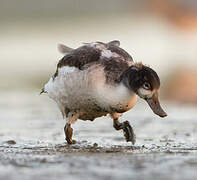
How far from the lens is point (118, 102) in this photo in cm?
724

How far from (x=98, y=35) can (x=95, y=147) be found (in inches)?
736

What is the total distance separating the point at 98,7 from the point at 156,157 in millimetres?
28789

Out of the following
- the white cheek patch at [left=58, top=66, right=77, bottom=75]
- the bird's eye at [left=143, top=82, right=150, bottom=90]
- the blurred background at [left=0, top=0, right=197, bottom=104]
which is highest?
the blurred background at [left=0, top=0, right=197, bottom=104]

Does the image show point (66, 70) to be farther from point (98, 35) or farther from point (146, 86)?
point (98, 35)

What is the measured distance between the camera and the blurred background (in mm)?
17766

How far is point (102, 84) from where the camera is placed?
729 cm

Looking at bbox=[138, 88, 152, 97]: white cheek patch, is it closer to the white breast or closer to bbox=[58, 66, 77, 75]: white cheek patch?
the white breast

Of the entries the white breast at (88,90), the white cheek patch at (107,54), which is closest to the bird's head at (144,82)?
the white breast at (88,90)

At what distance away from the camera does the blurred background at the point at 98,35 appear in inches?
699

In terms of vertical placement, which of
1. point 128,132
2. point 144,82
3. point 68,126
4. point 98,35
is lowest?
point 128,132

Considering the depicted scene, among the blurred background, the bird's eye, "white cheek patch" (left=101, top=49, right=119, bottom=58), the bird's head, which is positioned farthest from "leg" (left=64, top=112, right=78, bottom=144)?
the blurred background

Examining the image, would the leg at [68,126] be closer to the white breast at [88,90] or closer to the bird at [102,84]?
the bird at [102,84]

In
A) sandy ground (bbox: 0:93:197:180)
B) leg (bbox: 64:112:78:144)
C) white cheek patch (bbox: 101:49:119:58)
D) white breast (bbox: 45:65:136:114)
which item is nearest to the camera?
sandy ground (bbox: 0:93:197:180)

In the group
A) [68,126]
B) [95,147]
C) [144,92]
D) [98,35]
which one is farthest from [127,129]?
[98,35]
